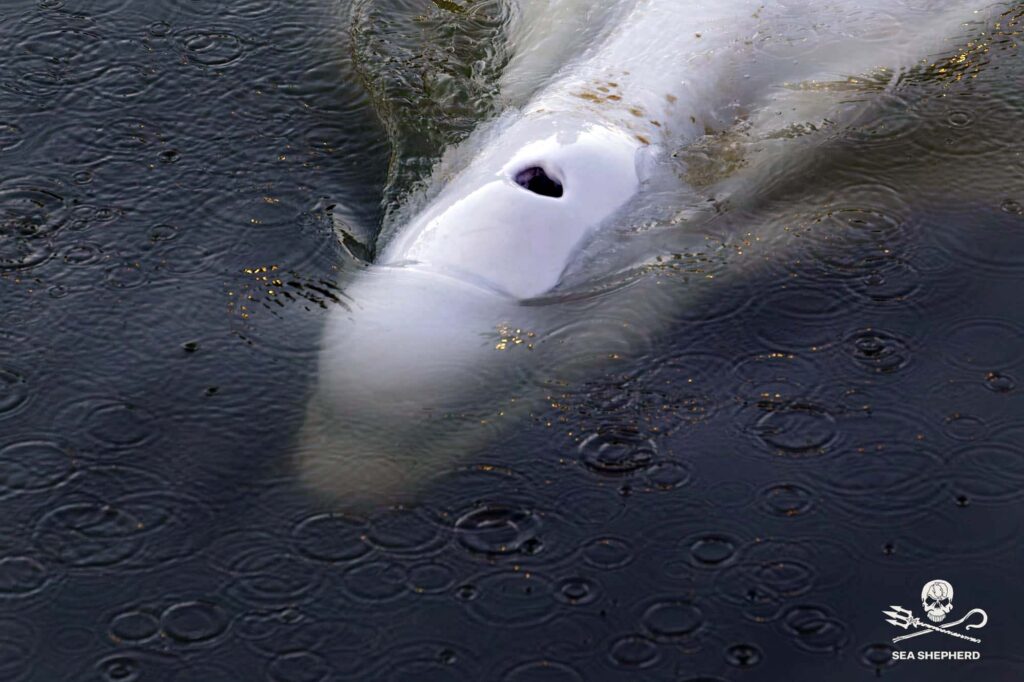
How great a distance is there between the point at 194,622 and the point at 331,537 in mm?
579

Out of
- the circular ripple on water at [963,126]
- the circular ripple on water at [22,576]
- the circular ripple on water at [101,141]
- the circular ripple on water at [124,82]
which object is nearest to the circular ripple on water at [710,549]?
the circular ripple on water at [22,576]

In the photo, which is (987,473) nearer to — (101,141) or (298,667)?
(298,667)

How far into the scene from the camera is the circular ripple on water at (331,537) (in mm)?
4957

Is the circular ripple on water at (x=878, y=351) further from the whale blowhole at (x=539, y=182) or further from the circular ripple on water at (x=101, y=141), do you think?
the circular ripple on water at (x=101, y=141)

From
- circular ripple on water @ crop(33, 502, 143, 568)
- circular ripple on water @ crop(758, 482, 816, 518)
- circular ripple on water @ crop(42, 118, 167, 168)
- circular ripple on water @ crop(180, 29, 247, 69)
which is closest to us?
circular ripple on water @ crop(33, 502, 143, 568)

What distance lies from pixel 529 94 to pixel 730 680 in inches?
138

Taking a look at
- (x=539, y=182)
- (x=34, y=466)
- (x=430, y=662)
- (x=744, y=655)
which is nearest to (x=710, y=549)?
(x=744, y=655)

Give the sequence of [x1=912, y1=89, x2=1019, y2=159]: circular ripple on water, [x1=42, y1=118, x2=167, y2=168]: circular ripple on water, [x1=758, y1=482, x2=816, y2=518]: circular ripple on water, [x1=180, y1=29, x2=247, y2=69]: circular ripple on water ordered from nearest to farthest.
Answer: [x1=758, y1=482, x2=816, y2=518]: circular ripple on water → [x1=42, y1=118, x2=167, y2=168]: circular ripple on water → [x1=912, y1=89, x2=1019, y2=159]: circular ripple on water → [x1=180, y1=29, x2=247, y2=69]: circular ripple on water

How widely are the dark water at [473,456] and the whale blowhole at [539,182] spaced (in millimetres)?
Answer: 729

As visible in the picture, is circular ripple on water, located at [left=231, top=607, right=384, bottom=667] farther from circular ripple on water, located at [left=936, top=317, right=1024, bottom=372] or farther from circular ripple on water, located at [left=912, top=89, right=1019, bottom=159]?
Answer: circular ripple on water, located at [left=912, top=89, right=1019, bottom=159]

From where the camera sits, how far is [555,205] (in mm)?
6047

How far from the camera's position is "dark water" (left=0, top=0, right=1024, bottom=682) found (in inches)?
186

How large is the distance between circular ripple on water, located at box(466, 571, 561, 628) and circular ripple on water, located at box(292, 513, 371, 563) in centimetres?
46

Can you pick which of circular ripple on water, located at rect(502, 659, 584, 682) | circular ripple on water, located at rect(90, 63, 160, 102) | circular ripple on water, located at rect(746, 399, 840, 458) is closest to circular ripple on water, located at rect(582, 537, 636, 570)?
circular ripple on water, located at rect(502, 659, 584, 682)
